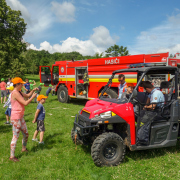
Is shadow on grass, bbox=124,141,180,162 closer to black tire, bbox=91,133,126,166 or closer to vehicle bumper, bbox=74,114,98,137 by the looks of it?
black tire, bbox=91,133,126,166

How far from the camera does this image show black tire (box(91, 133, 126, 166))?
3.60 metres

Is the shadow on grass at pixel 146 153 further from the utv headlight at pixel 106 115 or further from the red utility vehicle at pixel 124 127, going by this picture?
the utv headlight at pixel 106 115

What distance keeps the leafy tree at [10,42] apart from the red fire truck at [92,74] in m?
20.6

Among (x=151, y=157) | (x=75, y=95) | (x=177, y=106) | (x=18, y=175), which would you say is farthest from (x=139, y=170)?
(x=75, y=95)

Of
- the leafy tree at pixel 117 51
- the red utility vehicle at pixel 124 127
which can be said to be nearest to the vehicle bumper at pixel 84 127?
the red utility vehicle at pixel 124 127

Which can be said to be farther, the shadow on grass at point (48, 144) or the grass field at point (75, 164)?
the shadow on grass at point (48, 144)

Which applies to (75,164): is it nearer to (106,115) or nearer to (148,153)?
(106,115)

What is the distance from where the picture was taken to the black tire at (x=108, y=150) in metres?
3.60

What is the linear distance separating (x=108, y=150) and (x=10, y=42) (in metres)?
33.3

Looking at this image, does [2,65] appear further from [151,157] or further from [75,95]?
[151,157]

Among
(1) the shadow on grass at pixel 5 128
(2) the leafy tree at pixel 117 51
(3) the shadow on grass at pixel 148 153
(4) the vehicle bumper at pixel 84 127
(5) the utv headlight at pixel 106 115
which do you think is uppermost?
(2) the leafy tree at pixel 117 51

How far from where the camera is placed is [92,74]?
32.8 ft

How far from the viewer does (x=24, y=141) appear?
14.8 feet

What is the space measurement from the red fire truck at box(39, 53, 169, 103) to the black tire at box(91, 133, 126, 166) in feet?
10.5
